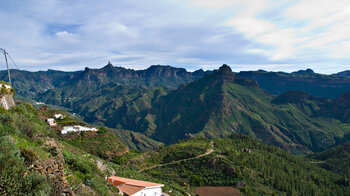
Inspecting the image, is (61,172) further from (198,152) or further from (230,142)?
(230,142)

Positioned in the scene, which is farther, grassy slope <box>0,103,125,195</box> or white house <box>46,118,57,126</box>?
white house <box>46,118,57,126</box>

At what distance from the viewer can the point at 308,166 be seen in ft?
327

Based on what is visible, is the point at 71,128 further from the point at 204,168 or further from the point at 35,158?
the point at 35,158

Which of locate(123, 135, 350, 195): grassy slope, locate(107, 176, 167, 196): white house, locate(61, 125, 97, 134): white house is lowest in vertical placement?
locate(123, 135, 350, 195): grassy slope

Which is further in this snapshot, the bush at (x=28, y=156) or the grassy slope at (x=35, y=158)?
the bush at (x=28, y=156)

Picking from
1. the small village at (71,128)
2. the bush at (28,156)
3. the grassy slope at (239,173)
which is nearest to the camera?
the bush at (28,156)

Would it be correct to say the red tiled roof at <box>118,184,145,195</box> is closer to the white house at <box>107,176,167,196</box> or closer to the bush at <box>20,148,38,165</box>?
the white house at <box>107,176,167,196</box>

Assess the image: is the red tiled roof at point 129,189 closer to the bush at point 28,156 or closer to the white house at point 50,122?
the bush at point 28,156

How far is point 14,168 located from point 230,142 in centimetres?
10339

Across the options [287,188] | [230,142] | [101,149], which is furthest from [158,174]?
[230,142]

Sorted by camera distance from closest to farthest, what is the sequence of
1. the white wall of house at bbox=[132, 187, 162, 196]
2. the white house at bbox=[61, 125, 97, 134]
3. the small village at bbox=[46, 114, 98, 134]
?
the white wall of house at bbox=[132, 187, 162, 196] < the white house at bbox=[61, 125, 97, 134] < the small village at bbox=[46, 114, 98, 134]

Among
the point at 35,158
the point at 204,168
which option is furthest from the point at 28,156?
the point at 204,168

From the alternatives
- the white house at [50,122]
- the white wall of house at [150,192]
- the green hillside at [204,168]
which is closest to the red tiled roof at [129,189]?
the white wall of house at [150,192]

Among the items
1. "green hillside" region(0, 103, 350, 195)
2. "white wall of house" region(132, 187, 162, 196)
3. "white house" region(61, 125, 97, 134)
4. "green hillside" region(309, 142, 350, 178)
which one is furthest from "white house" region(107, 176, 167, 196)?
"green hillside" region(309, 142, 350, 178)
